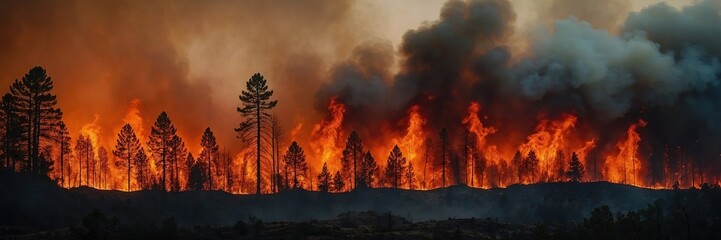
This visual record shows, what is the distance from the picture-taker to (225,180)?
535 feet

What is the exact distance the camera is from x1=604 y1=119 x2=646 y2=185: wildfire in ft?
509

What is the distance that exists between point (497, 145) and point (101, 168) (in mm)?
81202

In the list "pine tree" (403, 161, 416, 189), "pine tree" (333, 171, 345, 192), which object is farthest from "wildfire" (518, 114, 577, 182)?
"pine tree" (333, 171, 345, 192)

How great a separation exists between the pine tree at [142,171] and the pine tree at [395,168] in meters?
42.6

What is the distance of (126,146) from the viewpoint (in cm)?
14400

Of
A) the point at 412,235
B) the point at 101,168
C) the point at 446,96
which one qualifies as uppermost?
the point at 446,96

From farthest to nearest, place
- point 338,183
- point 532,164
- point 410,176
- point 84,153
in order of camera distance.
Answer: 1. point 84,153
2. point 410,176
3. point 532,164
4. point 338,183

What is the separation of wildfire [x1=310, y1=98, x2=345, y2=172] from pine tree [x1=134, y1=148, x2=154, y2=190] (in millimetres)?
32194

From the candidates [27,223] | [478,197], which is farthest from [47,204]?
[478,197]

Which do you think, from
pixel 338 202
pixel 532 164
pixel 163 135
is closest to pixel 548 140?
pixel 532 164

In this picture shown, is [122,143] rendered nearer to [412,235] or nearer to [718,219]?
[412,235]

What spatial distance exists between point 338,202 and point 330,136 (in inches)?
1004

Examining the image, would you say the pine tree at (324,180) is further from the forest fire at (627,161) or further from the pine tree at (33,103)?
the forest fire at (627,161)

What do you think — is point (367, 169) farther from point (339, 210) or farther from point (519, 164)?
point (519, 164)
